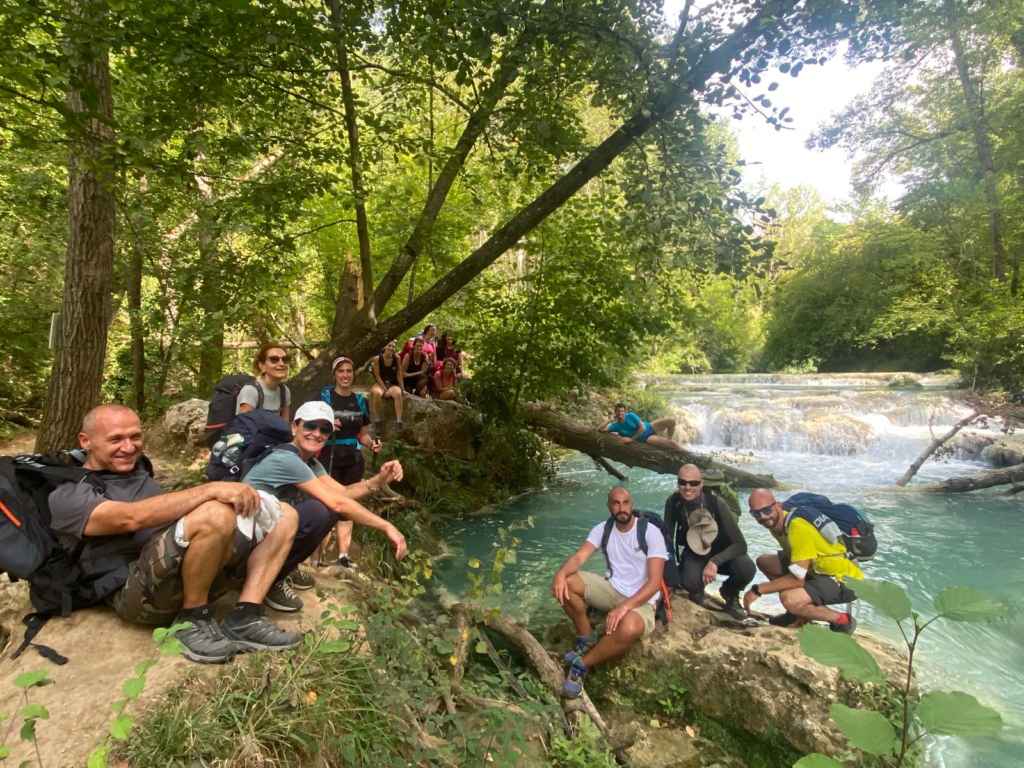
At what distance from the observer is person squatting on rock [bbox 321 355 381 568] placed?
5.06 meters

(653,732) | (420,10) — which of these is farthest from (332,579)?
(420,10)

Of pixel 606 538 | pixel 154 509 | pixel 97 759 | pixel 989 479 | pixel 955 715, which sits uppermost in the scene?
pixel 154 509

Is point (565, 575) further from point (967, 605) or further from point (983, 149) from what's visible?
point (983, 149)

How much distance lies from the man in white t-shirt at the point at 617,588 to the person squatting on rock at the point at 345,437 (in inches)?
82.4

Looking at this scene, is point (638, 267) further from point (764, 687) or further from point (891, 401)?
point (891, 401)

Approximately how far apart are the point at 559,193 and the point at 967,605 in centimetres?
485

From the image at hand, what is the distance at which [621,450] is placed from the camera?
9336 mm

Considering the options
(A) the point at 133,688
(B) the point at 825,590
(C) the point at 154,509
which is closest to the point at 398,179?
(C) the point at 154,509

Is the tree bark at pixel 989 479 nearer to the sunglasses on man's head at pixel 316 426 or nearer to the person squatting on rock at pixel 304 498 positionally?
the person squatting on rock at pixel 304 498

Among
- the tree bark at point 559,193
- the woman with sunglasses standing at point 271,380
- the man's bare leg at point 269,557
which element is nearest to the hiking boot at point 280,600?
the man's bare leg at point 269,557

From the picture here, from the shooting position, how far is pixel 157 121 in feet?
16.3

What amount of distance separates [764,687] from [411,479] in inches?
214

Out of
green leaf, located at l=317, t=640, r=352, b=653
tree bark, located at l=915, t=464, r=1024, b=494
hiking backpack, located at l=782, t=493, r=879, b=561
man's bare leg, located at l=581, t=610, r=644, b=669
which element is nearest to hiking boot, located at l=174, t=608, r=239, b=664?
green leaf, located at l=317, t=640, r=352, b=653

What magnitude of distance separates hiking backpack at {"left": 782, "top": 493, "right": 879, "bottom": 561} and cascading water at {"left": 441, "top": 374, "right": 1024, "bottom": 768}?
1.37 metres
